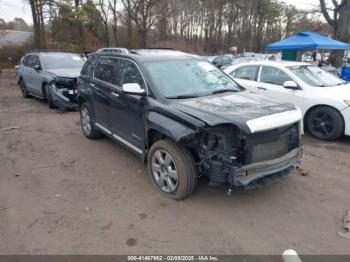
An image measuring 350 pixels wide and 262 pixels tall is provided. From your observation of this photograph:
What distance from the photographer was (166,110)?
3.47 meters

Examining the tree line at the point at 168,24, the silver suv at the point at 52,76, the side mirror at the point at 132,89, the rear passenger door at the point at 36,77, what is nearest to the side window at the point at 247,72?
the side mirror at the point at 132,89

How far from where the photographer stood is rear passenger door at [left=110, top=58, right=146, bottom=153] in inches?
158

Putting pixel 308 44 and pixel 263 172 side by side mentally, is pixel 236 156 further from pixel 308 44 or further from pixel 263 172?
pixel 308 44

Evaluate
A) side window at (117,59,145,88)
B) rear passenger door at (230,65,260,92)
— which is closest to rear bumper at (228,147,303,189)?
side window at (117,59,145,88)

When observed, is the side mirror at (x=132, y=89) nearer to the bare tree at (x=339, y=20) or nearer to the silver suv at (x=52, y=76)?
the silver suv at (x=52, y=76)

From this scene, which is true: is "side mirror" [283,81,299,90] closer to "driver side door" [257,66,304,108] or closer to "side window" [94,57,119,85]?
"driver side door" [257,66,304,108]

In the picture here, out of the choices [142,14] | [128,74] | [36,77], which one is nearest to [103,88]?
[128,74]

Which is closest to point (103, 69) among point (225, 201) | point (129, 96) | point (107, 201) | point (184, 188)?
point (129, 96)

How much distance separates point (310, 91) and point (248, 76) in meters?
1.62

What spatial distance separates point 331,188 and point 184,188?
2134 mm

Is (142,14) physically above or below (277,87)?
above

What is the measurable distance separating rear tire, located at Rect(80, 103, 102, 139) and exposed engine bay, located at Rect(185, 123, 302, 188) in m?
3.01

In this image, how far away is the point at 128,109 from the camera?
4.20m

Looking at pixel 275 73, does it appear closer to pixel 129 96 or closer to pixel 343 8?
pixel 129 96
